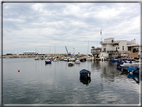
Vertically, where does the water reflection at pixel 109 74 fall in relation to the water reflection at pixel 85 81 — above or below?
above

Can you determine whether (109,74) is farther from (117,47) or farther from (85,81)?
(117,47)

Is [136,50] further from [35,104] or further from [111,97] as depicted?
[35,104]

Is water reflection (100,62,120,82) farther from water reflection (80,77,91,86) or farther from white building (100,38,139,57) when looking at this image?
white building (100,38,139,57)

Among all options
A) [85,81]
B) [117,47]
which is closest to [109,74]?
[85,81]

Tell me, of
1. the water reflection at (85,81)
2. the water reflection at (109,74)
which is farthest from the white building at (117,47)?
the water reflection at (85,81)

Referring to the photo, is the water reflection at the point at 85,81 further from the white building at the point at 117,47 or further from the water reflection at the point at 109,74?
the white building at the point at 117,47

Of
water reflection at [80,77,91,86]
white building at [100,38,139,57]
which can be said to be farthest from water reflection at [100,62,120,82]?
white building at [100,38,139,57]

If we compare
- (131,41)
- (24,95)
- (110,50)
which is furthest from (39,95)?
(131,41)

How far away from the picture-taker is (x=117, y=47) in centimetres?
11225

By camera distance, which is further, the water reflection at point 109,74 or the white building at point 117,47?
the white building at point 117,47

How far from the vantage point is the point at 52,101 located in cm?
1786

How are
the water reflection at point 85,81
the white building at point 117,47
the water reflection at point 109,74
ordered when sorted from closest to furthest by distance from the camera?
the water reflection at point 85,81 < the water reflection at point 109,74 < the white building at point 117,47

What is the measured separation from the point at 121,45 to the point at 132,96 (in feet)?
324

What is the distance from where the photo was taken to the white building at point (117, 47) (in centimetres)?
10906
